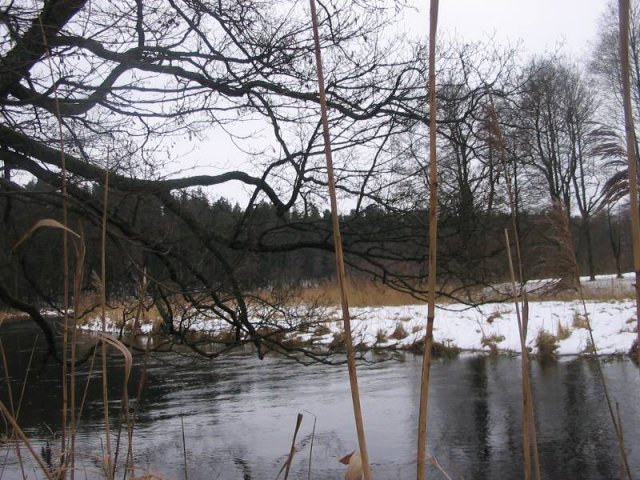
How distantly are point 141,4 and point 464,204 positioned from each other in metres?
2.92

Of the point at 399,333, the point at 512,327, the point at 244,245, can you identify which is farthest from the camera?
the point at 399,333

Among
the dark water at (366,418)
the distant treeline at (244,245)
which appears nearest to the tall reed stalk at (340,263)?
the dark water at (366,418)

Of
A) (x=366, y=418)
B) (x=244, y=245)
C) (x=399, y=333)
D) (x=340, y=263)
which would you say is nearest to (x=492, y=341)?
(x=399, y=333)

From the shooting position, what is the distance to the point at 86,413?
8.46 metres

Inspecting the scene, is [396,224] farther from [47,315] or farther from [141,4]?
[47,315]

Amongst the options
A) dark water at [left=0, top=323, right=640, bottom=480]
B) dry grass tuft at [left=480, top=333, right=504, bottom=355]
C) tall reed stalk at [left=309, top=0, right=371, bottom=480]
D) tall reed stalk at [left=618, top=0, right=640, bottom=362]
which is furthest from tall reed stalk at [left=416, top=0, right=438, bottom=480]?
dry grass tuft at [left=480, top=333, right=504, bottom=355]

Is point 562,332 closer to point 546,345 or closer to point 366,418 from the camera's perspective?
point 546,345

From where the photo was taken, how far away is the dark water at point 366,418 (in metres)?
5.88

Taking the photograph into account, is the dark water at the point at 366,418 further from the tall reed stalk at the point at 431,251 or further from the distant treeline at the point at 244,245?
the tall reed stalk at the point at 431,251

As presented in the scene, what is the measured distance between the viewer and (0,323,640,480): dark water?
5.88m

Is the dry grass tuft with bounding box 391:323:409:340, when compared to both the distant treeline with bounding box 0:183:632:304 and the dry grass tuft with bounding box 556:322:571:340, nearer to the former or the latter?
the dry grass tuft with bounding box 556:322:571:340

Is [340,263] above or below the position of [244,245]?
below

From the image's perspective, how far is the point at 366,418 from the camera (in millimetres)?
7395

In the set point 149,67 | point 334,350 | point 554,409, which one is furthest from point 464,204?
point 554,409
